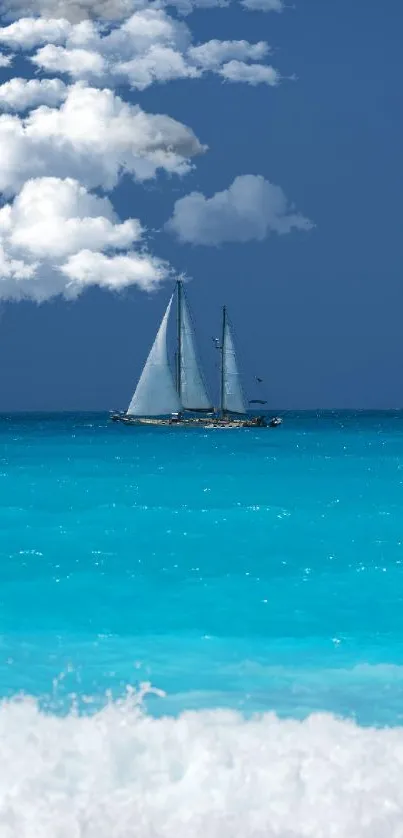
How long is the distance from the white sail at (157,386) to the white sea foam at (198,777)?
80.4 m

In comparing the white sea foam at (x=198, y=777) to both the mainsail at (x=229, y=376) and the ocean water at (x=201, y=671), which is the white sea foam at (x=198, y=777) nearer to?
the ocean water at (x=201, y=671)

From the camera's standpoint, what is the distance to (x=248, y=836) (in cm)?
703

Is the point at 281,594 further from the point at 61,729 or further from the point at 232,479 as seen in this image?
the point at 232,479

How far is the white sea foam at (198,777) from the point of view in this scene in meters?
7.15

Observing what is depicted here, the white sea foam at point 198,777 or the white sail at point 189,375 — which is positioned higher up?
the white sail at point 189,375

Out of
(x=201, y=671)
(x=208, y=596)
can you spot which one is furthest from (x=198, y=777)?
(x=208, y=596)

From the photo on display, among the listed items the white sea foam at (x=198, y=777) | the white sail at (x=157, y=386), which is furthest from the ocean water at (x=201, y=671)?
the white sail at (x=157, y=386)

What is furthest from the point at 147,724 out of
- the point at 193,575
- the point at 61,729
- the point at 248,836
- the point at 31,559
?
the point at 31,559

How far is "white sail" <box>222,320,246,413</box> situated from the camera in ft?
326

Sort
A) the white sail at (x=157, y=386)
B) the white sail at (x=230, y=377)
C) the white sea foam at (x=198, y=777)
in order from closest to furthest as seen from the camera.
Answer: the white sea foam at (x=198, y=777)
the white sail at (x=157, y=386)
the white sail at (x=230, y=377)

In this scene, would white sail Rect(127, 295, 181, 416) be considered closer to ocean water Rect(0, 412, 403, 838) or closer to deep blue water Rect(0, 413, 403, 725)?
deep blue water Rect(0, 413, 403, 725)

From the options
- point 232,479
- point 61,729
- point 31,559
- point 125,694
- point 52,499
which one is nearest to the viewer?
point 61,729

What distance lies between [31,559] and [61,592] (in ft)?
14.7

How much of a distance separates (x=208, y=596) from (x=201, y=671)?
6.11 m
